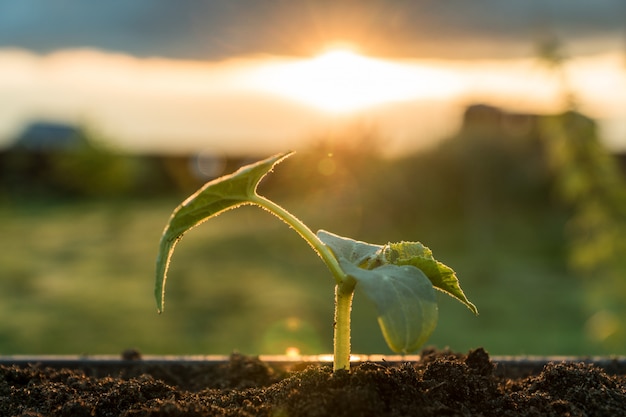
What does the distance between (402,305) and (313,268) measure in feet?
23.6

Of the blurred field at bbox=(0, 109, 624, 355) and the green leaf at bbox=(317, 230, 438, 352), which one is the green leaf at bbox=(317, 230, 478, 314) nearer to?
the green leaf at bbox=(317, 230, 438, 352)

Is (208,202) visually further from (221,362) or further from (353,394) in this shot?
(221,362)

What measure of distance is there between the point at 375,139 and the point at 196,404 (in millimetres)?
7434

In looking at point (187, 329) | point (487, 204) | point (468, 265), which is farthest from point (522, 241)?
point (187, 329)

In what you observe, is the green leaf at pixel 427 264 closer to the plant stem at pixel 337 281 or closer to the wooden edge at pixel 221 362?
the plant stem at pixel 337 281

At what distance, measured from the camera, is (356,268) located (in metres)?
1.03

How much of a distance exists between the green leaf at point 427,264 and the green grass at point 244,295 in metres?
3.58

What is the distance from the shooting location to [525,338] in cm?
575

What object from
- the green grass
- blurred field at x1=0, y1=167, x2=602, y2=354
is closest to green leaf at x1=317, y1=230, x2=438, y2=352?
blurred field at x1=0, y1=167, x2=602, y2=354

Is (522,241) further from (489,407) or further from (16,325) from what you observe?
(489,407)

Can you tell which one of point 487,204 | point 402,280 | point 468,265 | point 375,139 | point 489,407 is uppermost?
point 375,139

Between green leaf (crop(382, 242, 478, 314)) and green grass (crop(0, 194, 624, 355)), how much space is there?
3576mm

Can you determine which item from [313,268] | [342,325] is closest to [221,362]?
[342,325]

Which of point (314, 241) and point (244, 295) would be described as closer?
point (314, 241)
